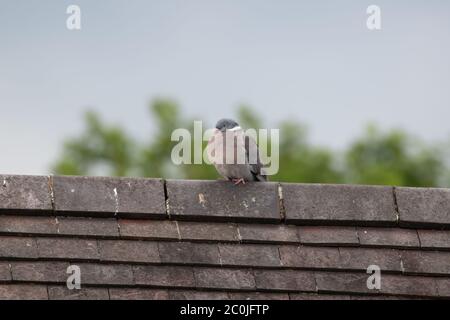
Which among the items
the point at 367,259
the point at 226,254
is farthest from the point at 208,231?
the point at 367,259

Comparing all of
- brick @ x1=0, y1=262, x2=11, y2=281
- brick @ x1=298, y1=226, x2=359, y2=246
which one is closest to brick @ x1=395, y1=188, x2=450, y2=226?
brick @ x1=298, y1=226, x2=359, y2=246

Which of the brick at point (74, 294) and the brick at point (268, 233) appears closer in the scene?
the brick at point (74, 294)

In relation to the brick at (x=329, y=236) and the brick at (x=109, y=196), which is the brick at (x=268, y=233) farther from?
the brick at (x=109, y=196)

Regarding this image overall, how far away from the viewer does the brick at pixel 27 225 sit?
8156mm

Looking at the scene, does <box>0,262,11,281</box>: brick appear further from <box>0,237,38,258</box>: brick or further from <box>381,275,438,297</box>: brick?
<box>381,275,438,297</box>: brick

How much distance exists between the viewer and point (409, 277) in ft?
27.2

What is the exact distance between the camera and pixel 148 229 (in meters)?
8.28

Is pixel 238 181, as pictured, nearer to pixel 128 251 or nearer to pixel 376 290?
pixel 128 251

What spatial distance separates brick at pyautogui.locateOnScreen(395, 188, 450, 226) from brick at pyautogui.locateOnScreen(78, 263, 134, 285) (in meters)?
1.92

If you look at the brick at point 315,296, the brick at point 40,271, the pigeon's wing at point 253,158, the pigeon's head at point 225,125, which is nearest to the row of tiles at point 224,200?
the brick at point 40,271
